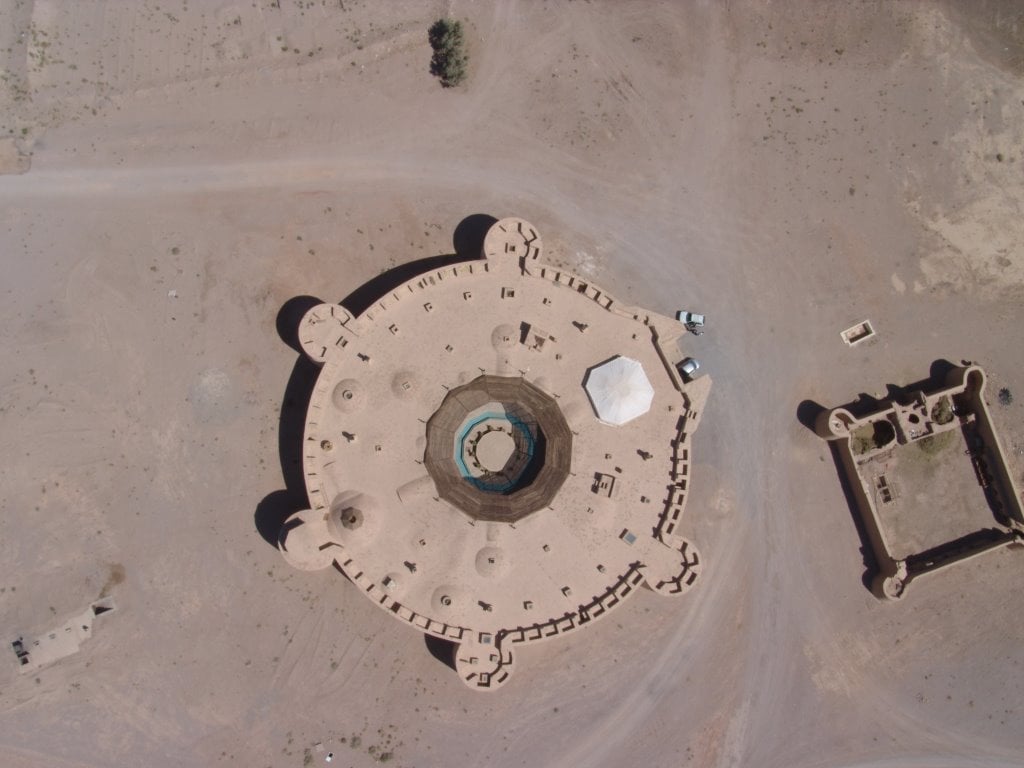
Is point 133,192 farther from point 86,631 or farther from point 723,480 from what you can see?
point 723,480

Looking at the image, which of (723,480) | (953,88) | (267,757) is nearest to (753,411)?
(723,480)

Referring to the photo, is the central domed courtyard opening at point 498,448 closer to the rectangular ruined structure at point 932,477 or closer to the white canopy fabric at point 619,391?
the white canopy fabric at point 619,391

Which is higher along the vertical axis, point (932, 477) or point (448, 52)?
point (448, 52)

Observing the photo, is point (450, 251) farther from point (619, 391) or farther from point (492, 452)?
point (619, 391)

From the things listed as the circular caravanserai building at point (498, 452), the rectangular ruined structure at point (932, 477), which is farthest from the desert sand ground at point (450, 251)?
the circular caravanserai building at point (498, 452)

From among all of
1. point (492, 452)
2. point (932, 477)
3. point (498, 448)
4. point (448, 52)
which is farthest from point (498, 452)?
point (932, 477)
